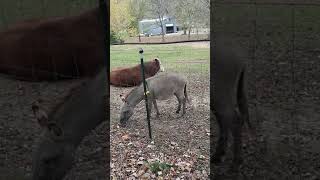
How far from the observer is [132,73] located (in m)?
2.85

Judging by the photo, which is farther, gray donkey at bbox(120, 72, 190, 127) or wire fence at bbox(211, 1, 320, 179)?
gray donkey at bbox(120, 72, 190, 127)

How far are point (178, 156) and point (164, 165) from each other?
0.17 m

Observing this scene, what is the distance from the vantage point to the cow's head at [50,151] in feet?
3.53

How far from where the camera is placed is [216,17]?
42.1 inches

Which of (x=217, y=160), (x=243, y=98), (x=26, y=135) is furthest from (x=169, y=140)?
(x=243, y=98)

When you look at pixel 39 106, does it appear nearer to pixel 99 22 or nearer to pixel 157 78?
pixel 99 22

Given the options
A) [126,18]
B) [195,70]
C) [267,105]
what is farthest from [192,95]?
[267,105]

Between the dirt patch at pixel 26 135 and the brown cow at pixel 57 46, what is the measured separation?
7 cm

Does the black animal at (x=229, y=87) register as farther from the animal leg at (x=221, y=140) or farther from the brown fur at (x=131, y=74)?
the brown fur at (x=131, y=74)

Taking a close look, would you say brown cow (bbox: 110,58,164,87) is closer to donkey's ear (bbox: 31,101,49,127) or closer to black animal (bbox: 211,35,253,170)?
black animal (bbox: 211,35,253,170)

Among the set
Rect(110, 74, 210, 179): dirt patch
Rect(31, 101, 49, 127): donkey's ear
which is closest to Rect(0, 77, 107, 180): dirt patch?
Rect(31, 101, 49, 127): donkey's ear

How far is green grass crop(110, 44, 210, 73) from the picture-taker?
256cm

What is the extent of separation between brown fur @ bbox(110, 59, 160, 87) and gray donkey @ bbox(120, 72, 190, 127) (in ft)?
0.90

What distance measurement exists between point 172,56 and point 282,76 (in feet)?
3.69
